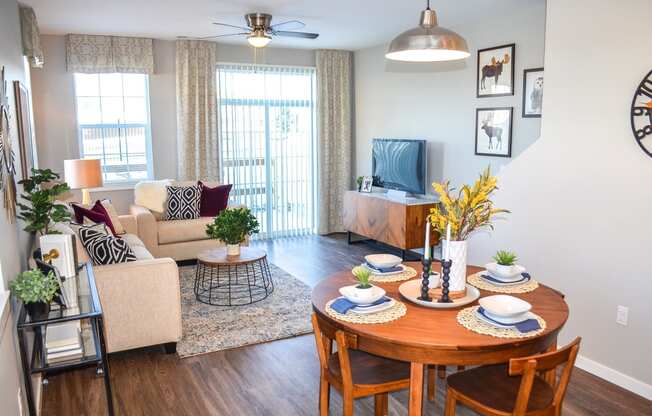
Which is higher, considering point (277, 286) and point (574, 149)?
point (574, 149)

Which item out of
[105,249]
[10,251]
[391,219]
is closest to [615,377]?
[391,219]

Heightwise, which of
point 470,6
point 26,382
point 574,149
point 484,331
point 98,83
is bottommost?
point 26,382

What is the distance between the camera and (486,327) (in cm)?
222

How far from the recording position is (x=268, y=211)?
745 cm

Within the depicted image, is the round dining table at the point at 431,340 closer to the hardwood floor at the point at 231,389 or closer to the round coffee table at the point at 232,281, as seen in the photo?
the hardwood floor at the point at 231,389

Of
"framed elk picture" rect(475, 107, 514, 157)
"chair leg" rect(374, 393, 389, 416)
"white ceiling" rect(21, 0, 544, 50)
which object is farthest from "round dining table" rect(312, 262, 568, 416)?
"white ceiling" rect(21, 0, 544, 50)

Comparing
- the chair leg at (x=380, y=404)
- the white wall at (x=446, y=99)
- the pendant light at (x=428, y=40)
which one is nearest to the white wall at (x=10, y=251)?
the chair leg at (x=380, y=404)

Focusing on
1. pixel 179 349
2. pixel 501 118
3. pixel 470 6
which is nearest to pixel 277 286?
pixel 179 349

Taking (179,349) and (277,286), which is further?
(277,286)

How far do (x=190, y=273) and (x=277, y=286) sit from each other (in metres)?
1.11

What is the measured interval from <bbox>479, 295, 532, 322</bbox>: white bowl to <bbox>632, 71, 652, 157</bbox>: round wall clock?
1.41 m

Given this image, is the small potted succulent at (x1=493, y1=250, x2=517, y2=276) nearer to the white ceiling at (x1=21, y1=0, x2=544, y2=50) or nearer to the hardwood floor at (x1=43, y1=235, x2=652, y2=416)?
the hardwood floor at (x1=43, y1=235, x2=652, y2=416)

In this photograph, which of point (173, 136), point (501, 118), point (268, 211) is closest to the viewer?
point (501, 118)

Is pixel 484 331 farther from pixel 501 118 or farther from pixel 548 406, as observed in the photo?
pixel 501 118
